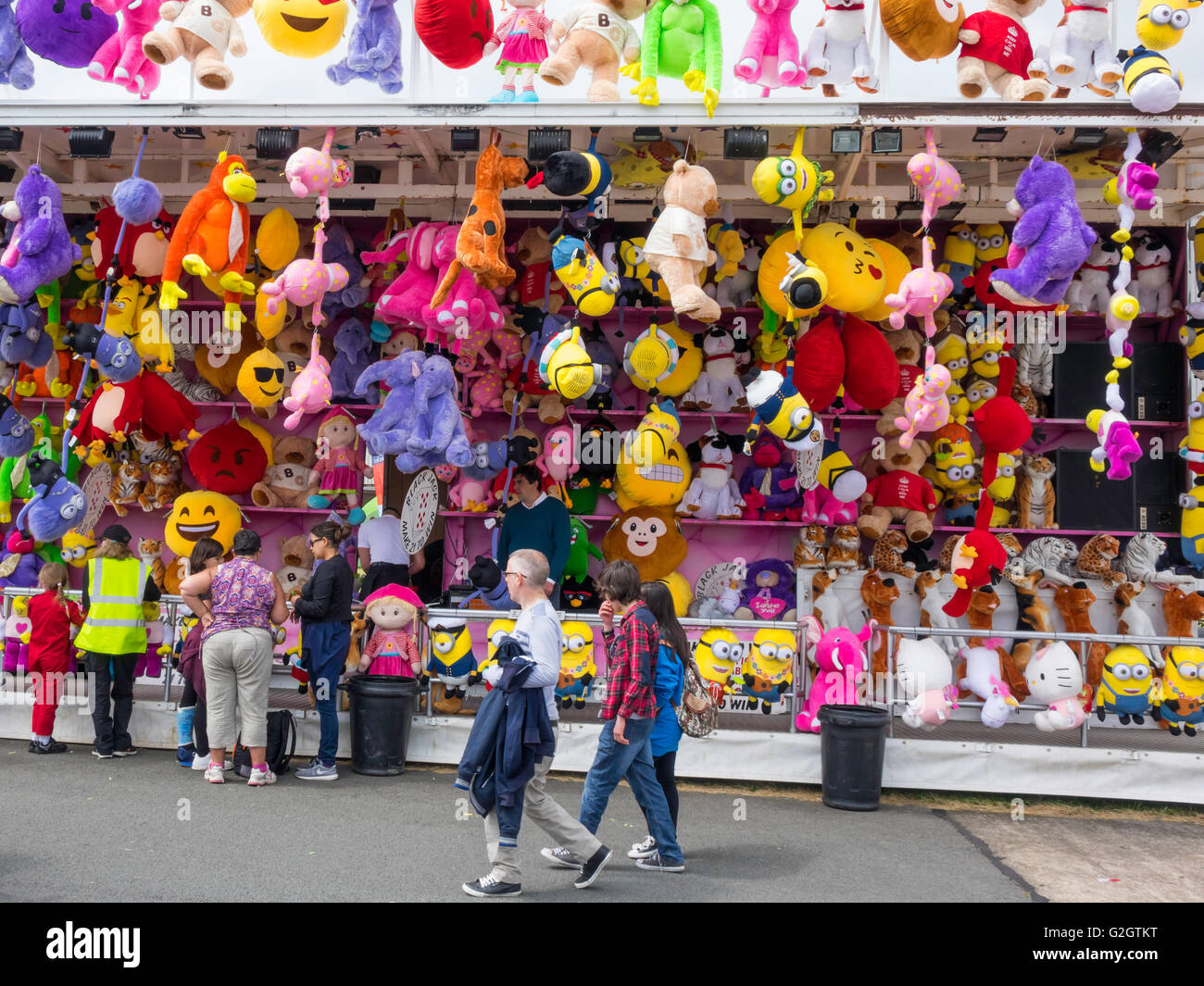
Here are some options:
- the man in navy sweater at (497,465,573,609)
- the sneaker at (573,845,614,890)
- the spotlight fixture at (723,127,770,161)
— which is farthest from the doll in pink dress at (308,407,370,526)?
the sneaker at (573,845,614,890)

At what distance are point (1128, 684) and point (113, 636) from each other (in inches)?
255

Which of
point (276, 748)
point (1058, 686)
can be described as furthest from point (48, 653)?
point (1058, 686)

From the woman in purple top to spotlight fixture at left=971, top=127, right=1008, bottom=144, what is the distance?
4.94 meters

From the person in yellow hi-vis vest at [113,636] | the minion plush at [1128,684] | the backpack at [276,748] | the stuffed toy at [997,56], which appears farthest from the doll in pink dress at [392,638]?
the stuffed toy at [997,56]

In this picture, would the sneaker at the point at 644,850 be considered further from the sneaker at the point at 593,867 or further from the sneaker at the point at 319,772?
the sneaker at the point at 319,772

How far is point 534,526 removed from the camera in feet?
25.7

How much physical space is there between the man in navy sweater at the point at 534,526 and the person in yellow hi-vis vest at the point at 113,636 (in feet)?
7.98

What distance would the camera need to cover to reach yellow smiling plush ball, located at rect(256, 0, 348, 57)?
6.32 m

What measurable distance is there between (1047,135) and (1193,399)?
272 cm

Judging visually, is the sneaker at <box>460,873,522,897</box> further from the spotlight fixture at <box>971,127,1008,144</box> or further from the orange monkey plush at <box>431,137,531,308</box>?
the spotlight fixture at <box>971,127,1008,144</box>

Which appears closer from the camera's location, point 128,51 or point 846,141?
point 846,141

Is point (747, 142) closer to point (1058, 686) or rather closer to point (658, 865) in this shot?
point (1058, 686)

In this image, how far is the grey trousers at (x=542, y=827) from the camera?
450 centimetres

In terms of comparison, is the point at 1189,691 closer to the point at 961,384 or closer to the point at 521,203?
the point at 961,384
